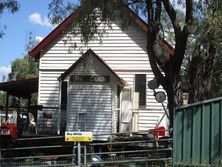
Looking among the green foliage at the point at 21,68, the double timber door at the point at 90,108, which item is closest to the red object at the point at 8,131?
the double timber door at the point at 90,108

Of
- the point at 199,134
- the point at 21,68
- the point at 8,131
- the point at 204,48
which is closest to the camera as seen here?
the point at 199,134

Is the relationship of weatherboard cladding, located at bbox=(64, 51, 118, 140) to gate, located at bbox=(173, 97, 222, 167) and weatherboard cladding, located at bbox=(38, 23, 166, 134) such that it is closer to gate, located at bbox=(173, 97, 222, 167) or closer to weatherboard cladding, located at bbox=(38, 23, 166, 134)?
weatherboard cladding, located at bbox=(38, 23, 166, 134)

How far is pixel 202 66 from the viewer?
55.3 feet

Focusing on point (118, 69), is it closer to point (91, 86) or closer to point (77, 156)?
point (91, 86)

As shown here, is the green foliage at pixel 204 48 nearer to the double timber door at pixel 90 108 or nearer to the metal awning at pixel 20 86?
the double timber door at pixel 90 108

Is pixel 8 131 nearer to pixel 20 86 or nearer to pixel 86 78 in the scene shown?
pixel 86 78

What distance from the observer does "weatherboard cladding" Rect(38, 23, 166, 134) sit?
79.7ft

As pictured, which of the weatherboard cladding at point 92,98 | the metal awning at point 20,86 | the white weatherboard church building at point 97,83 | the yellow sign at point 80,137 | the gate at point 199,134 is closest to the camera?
the gate at point 199,134

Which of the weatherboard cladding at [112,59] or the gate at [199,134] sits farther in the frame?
the weatherboard cladding at [112,59]

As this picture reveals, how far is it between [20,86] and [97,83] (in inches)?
182

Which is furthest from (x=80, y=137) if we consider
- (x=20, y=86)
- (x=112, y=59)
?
(x=20, y=86)

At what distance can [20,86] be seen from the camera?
2550 cm

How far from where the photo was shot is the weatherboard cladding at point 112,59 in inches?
957

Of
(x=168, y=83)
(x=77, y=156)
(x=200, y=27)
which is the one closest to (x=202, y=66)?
(x=168, y=83)
